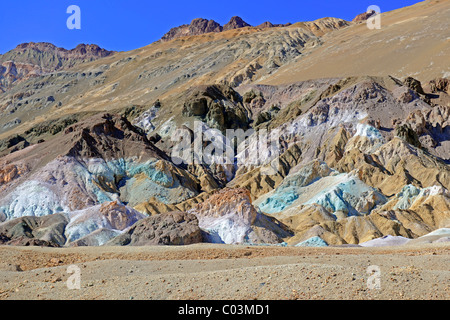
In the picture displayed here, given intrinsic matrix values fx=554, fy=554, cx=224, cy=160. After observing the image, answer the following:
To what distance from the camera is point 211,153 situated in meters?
68.7

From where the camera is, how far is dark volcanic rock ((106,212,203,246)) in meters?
24.9

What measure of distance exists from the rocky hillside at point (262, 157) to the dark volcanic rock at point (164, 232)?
0.30 ft

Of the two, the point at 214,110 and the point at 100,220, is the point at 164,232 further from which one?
the point at 214,110

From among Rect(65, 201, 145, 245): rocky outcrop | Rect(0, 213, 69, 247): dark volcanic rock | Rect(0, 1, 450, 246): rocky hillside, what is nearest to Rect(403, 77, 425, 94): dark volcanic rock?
Rect(0, 1, 450, 246): rocky hillside

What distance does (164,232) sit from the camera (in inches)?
1007

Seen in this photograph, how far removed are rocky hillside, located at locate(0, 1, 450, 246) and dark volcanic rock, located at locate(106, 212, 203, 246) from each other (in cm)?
9

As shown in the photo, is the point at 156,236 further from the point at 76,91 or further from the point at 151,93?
the point at 76,91

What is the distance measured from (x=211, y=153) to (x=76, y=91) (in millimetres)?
78845

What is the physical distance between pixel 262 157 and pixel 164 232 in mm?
40114

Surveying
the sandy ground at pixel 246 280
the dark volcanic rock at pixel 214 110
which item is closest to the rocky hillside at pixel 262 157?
the dark volcanic rock at pixel 214 110

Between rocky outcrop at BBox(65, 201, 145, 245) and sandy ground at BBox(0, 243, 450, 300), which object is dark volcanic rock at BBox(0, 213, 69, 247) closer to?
rocky outcrop at BBox(65, 201, 145, 245)

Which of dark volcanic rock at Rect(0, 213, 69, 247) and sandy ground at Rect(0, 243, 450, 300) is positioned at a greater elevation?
sandy ground at Rect(0, 243, 450, 300)

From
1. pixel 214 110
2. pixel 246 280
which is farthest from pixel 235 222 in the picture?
pixel 214 110

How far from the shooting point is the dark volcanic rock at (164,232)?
24.9 m
